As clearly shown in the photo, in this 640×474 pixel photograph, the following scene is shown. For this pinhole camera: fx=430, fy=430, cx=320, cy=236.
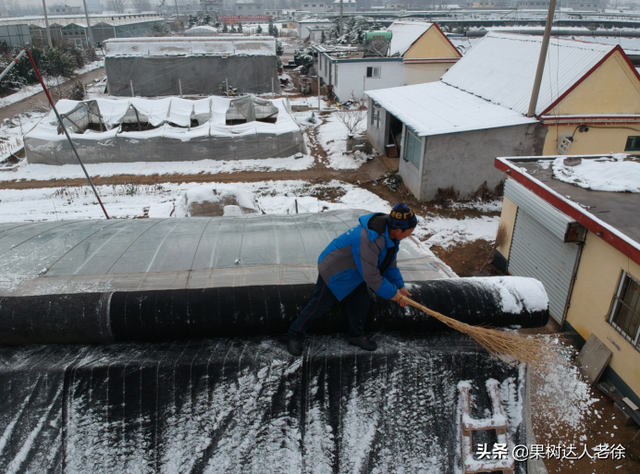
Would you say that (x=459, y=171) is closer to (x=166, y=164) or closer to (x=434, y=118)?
(x=434, y=118)

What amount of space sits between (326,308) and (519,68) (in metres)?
15.5

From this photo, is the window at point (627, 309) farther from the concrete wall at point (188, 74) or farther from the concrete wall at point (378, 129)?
the concrete wall at point (188, 74)

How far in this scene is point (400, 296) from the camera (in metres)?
3.76

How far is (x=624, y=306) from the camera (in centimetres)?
678

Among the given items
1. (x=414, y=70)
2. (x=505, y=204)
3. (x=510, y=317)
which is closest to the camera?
(x=510, y=317)

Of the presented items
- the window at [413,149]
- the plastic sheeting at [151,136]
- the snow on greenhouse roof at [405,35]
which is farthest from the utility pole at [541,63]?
the snow on greenhouse roof at [405,35]

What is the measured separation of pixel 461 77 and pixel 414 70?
31.8ft

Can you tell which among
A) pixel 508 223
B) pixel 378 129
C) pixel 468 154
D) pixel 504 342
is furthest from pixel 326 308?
pixel 378 129

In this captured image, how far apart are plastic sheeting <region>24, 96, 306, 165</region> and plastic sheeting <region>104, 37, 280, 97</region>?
10.7 meters

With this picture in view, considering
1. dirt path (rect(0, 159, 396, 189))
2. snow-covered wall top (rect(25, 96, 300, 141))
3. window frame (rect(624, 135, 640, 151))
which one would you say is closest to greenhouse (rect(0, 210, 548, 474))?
dirt path (rect(0, 159, 396, 189))

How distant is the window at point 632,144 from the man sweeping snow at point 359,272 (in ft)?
45.9

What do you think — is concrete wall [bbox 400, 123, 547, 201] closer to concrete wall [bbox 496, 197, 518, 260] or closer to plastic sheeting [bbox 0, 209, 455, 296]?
concrete wall [bbox 496, 197, 518, 260]

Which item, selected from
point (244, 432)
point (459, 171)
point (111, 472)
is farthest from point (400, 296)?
point (459, 171)

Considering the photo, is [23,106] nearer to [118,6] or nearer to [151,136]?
[151,136]
